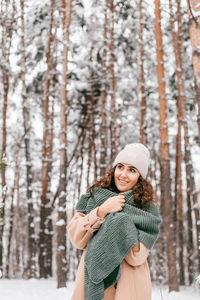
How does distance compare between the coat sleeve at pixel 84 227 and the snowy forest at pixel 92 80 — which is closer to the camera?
the coat sleeve at pixel 84 227

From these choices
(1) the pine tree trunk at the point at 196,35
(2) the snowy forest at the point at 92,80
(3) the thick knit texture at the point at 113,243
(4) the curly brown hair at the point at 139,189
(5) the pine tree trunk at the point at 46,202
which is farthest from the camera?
(5) the pine tree trunk at the point at 46,202

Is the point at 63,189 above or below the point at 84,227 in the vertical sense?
below

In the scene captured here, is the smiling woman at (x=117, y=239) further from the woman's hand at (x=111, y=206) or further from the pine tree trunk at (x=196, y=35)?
the pine tree trunk at (x=196, y=35)

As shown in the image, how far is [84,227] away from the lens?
193cm

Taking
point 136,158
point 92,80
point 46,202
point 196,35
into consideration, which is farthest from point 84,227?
point 92,80

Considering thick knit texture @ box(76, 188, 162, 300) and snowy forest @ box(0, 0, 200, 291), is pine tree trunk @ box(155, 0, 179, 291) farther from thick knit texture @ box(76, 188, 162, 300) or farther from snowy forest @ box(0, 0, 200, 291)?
thick knit texture @ box(76, 188, 162, 300)

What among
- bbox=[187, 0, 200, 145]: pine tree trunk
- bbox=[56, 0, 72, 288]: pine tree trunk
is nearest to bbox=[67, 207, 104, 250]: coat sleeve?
bbox=[187, 0, 200, 145]: pine tree trunk

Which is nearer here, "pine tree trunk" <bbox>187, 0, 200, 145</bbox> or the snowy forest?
"pine tree trunk" <bbox>187, 0, 200, 145</bbox>

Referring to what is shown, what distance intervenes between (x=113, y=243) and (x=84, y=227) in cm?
20

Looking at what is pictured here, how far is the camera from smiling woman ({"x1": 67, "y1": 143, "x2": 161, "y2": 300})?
1.81m

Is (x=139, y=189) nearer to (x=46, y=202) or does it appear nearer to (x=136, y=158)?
(x=136, y=158)

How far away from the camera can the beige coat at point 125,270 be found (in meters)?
1.83

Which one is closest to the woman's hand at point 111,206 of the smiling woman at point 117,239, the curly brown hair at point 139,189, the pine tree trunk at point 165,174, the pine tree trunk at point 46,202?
the smiling woman at point 117,239

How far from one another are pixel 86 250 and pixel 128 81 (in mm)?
11240
